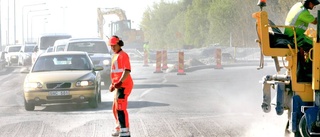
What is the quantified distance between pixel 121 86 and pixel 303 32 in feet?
9.57

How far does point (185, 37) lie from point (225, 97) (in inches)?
3267

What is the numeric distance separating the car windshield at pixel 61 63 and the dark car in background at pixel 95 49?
7.07m

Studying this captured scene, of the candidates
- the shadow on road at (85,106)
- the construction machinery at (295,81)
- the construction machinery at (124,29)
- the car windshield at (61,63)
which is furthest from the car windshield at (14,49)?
the construction machinery at (295,81)

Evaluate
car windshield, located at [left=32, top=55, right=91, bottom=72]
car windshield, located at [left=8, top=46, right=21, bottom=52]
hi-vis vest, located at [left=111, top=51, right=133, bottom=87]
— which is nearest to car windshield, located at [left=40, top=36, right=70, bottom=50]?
car windshield, located at [left=32, top=55, right=91, bottom=72]

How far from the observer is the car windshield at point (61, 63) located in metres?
19.9

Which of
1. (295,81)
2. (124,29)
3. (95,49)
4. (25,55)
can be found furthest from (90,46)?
(124,29)

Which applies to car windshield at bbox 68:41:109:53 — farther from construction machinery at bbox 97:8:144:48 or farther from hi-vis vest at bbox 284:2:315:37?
construction machinery at bbox 97:8:144:48

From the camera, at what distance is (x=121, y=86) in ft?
39.9

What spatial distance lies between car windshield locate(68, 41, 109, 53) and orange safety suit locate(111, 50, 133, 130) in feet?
53.1

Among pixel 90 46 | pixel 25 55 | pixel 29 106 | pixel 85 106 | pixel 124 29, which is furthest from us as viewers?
pixel 124 29

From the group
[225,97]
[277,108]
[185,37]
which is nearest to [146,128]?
[277,108]

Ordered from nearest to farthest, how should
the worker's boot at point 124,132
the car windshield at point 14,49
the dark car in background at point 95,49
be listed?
the worker's boot at point 124,132, the dark car in background at point 95,49, the car windshield at point 14,49

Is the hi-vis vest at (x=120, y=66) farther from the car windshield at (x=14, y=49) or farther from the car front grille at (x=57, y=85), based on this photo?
the car windshield at (x=14, y=49)

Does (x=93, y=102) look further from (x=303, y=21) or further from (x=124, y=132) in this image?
(x=303, y=21)
